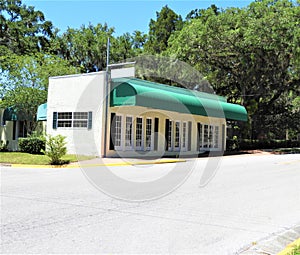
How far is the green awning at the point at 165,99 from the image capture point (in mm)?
21000

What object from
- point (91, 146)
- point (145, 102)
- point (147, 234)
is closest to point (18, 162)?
point (91, 146)

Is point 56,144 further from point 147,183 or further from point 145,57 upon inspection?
point 145,57

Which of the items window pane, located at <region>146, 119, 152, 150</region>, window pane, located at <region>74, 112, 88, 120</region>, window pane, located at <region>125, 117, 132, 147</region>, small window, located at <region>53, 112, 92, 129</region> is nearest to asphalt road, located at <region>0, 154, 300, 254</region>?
small window, located at <region>53, 112, 92, 129</region>

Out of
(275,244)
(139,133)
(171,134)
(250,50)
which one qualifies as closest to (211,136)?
(171,134)

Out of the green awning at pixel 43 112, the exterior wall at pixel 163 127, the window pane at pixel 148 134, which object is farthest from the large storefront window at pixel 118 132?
the green awning at pixel 43 112

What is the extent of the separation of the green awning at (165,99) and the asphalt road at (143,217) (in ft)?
31.6

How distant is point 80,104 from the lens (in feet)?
74.8

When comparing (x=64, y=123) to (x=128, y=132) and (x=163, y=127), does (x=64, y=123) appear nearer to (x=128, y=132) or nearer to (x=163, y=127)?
(x=128, y=132)

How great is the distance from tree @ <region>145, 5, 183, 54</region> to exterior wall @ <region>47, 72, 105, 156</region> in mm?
22535

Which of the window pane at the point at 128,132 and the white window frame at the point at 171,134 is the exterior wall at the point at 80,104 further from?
the white window frame at the point at 171,134

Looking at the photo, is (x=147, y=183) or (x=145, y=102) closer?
(x=147, y=183)

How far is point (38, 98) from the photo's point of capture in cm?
2795

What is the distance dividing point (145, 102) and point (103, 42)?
24.2m

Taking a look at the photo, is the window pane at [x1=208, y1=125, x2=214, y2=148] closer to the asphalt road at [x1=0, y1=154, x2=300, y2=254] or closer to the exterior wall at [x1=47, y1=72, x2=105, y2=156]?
the exterior wall at [x1=47, y1=72, x2=105, y2=156]
